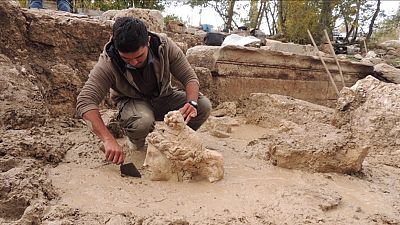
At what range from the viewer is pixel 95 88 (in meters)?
2.38

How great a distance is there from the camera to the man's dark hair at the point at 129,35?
216 cm

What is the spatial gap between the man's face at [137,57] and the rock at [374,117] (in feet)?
6.11

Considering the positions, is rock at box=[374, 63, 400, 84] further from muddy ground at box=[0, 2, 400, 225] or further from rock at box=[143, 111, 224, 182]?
rock at box=[143, 111, 224, 182]

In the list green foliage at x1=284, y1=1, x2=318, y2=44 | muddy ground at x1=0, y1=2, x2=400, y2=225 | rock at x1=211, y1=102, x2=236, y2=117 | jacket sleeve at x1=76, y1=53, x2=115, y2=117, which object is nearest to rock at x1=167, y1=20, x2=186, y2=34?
rock at x1=211, y1=102, x2=236, y2=117

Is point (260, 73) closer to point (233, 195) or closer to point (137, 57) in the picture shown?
point (137, 57)

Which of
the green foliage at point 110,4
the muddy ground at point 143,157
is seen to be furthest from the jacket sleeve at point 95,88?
the green foliage at point 110,4

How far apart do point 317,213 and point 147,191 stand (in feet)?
2.98

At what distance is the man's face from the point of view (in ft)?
7.37

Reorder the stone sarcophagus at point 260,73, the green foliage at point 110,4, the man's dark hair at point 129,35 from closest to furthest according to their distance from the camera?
1. the man's dark hair at point 129,35
2. the stone sarcophagus at point 260,73
3. the green foliage at point 110,4

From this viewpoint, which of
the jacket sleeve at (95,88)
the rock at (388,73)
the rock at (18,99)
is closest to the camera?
the jacket sleeve at (95,88)

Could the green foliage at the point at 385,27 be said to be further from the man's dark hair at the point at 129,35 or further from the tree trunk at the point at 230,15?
the man's dark hair at the point at 129,35

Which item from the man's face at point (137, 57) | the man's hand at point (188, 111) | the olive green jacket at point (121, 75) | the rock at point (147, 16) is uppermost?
the rock at point (147, 16)

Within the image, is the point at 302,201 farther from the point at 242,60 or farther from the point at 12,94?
the point at 242,60

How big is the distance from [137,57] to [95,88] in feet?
1.14
